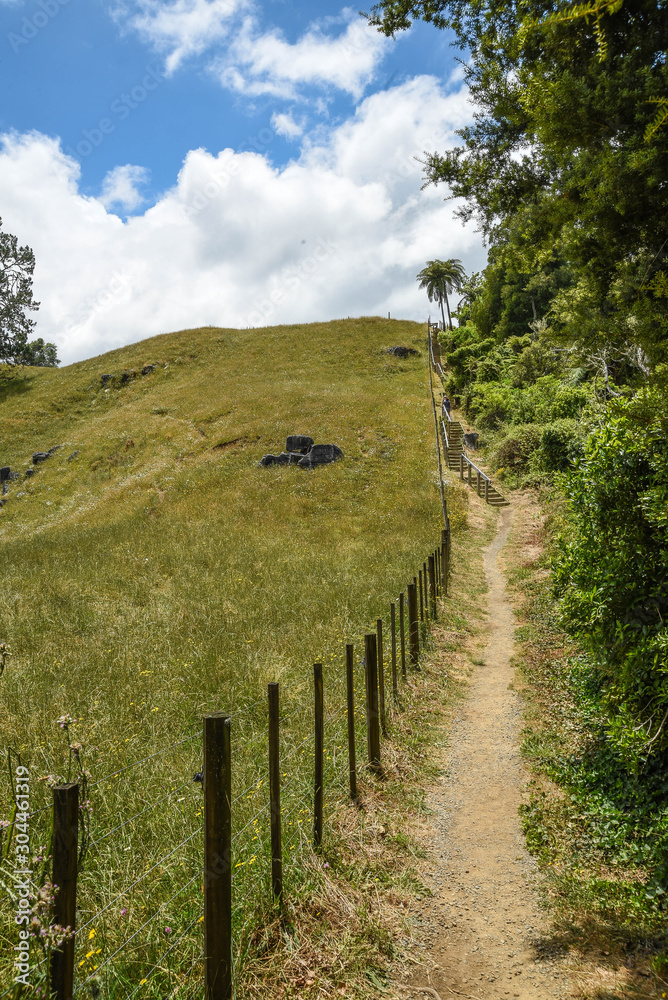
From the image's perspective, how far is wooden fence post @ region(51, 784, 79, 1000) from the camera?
1.94 m

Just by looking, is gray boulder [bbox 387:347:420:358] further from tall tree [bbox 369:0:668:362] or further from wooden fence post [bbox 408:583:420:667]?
tall tree [bbox 369:0:668:362]

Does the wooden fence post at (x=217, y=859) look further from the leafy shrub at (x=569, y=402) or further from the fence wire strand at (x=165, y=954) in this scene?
the leafy shrub at (x=569, y=402)

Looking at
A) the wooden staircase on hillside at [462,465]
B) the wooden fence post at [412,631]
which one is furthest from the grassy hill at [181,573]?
the wooden staircase on hillside at [462,465]

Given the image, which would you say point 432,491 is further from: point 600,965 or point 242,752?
point 600,965

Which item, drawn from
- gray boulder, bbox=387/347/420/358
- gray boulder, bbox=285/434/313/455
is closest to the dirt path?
gray boulder, bbox=285/434/313/455

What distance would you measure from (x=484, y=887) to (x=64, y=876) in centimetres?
359

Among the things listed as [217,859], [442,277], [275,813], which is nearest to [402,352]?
[442,277]

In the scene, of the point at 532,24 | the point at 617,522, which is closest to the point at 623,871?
the point at 617,522

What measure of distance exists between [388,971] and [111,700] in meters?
4.12

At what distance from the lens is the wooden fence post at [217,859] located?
2.79 m

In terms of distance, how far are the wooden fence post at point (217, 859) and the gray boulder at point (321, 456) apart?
24763 millimetres

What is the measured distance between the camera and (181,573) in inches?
503

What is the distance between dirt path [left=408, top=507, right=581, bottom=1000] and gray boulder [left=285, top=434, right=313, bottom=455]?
23.0 meters

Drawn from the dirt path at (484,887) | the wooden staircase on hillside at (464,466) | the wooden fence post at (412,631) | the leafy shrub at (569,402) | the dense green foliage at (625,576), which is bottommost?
the dirt path at (484,887)
